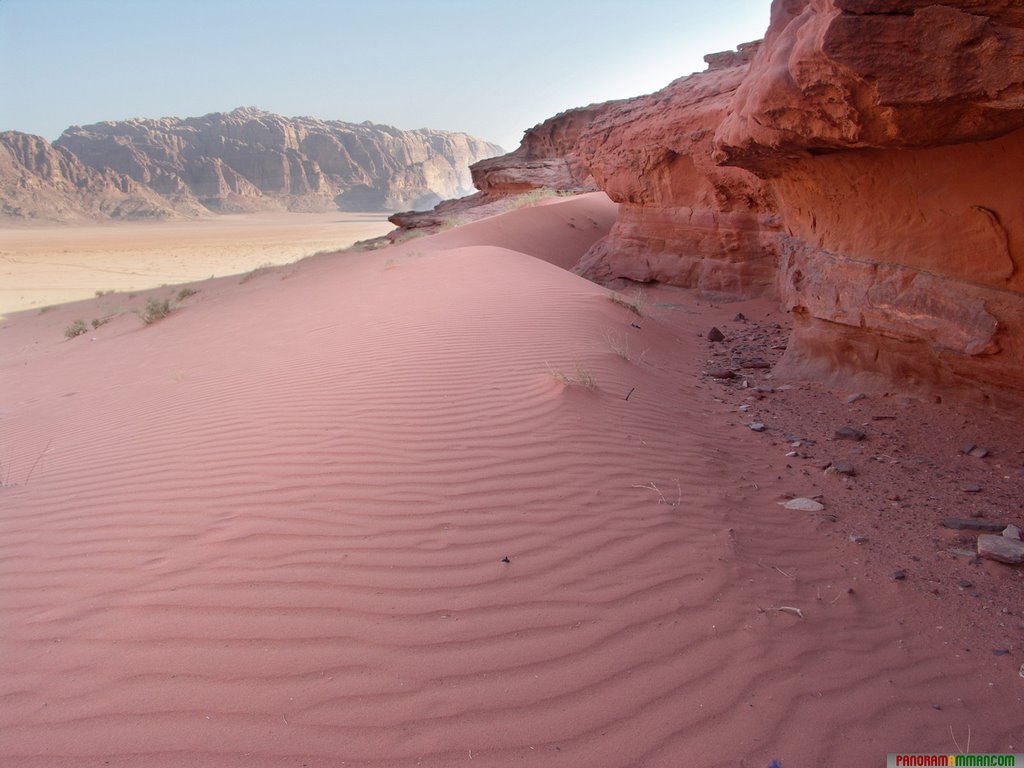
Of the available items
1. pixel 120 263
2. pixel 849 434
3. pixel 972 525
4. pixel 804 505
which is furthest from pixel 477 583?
pixel 120 263

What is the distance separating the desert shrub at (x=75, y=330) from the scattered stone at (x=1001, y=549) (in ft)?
47.7

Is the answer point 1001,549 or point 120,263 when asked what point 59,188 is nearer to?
point 120,263

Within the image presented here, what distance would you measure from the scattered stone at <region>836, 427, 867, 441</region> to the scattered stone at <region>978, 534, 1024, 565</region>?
142 centimetres

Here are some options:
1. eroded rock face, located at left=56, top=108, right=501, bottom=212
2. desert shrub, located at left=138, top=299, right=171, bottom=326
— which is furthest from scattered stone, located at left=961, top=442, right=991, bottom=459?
eroded rock face, located at left=56, top=108, right=501, bottom=212

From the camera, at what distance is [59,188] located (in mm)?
69688

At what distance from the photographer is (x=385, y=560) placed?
278 cm

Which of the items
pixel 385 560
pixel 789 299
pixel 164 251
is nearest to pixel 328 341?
pixel 385 560

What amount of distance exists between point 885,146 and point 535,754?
3980 millimetres

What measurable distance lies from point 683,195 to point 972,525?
798cm

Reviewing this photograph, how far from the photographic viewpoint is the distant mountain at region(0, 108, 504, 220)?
69500 mm

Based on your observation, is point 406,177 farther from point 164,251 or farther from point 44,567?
point 44,567

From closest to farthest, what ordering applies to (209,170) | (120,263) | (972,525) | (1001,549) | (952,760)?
1. (952,760)
2. (1001,549)
3. (972,525)
4. (120,263)
5. (209,170)

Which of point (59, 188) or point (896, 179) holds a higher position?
point (59, 188)

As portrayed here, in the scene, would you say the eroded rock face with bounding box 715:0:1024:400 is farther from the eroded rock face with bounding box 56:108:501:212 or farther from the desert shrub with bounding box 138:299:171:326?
the eroded rock face with bounding box 56:108:501:212
